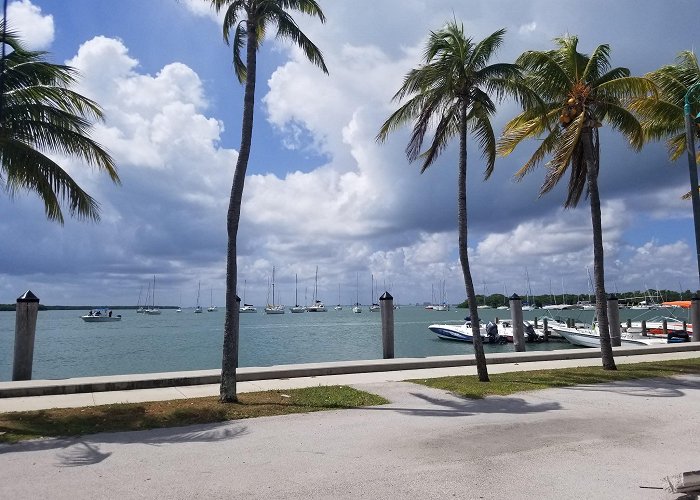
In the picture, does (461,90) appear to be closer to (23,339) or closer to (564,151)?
(564,151)

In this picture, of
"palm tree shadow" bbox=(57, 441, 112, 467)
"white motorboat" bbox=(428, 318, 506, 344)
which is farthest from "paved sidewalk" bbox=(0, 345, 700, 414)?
"white motorboat" bbox=(428, 318, 506, 344)

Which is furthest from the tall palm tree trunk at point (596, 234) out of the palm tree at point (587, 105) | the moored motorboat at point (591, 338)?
the moored motorboat at point (591, 338)

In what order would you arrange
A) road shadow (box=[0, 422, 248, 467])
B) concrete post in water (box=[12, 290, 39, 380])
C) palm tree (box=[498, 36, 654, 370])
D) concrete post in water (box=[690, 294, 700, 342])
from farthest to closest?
concrete post in water (box=[690, 294, 700, 342])
palm tree (box=[498, 36, 654, 370])
concrete post in water (box=[12, 290, 39, 380])
road shadow (box=[0, 422, 248, 467])

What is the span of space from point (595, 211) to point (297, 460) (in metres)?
12.0

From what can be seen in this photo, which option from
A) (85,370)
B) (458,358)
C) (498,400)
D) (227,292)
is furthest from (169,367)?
(498,400)

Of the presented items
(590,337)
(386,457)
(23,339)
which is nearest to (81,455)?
(386,457)

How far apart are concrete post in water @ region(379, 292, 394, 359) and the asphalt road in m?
7.01

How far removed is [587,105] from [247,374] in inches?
466

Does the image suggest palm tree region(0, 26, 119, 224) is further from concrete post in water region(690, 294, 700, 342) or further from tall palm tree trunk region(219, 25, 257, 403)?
concrete post in water region(690, 294, 700, 342)

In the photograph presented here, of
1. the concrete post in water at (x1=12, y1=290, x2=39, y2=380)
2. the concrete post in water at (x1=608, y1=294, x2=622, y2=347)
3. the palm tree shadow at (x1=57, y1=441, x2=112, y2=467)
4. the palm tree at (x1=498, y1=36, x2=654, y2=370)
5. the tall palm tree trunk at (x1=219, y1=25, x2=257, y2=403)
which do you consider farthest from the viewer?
the concrete post in water at (x1=608, y1=294, x2=622, y2=347)

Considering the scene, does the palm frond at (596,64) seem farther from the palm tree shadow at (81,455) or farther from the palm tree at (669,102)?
the palm tree shadow at (81,455)

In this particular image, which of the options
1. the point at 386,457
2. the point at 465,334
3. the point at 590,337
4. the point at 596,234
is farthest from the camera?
the point at 465,334

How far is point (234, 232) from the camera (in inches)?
418

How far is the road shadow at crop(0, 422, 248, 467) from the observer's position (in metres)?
6.64
